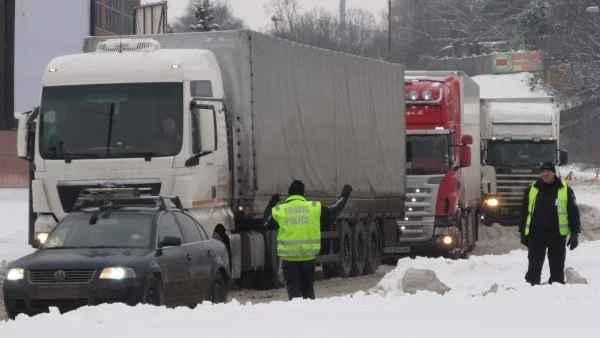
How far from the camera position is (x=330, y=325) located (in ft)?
39.9

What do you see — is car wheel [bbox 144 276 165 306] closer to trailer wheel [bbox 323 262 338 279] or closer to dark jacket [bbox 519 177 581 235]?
dark jacket [bbox 519 177 581 235]

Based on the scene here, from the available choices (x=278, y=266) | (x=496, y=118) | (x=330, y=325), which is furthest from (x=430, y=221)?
(x=330, y=325)

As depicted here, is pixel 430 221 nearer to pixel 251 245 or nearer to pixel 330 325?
pixel 251 245

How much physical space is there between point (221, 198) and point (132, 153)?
179 centimetres

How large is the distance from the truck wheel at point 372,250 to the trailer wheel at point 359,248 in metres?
0.20

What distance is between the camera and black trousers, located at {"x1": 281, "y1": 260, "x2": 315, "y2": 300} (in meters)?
16.6

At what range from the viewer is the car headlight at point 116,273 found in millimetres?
15586

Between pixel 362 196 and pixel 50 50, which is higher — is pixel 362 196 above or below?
below

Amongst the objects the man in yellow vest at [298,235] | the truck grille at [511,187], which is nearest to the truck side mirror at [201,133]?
the man in yellow vest at [298,235]

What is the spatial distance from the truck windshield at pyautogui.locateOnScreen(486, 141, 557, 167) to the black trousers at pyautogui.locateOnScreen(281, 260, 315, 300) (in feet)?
90.0

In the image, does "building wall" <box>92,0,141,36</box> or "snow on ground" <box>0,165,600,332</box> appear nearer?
"snow on ground" <box>0,165,600,332</box>

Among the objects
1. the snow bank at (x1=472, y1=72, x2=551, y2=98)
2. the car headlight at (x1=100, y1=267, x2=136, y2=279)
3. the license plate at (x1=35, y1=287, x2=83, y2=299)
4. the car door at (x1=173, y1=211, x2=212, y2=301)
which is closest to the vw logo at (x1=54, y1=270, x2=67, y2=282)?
the license plate at (x1=35, y1=287, x2=83, y2=299)

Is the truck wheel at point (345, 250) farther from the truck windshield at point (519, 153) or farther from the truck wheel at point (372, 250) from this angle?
the truck windshield at point (519, 153)

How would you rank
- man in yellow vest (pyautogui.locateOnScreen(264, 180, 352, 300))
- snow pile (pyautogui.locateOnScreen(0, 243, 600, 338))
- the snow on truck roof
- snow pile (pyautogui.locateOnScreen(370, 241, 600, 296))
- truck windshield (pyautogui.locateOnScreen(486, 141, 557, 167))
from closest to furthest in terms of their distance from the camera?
snow pile (pyautogui.locateOnScreen(0, 243, 600, 338))
man in yellow vest (pyautogui.locateOnScreen(264, 180, 352, 300))
snow pile (pyautogui.locateOnScreen(370, 241, 600, 296))
the snow on truck roof
truck windshield (pyautogui.locateOnScreen(486, 141, 557, 167))
